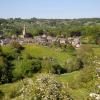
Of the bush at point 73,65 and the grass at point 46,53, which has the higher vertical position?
the bush at point 73,65

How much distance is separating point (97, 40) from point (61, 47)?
19099mm

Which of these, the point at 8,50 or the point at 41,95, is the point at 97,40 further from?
the point at 41,95

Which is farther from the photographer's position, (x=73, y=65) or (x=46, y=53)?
(x=46, y=53)

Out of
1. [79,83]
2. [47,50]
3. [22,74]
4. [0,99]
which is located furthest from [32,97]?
[47,50]

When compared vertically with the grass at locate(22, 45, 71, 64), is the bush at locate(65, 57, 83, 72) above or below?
above

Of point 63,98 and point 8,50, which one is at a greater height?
point 63,98

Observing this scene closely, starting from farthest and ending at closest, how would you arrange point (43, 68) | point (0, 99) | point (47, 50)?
point (47, 50), point (43, 68), point (0, 99)

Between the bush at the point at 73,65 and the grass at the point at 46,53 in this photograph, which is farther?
the grass at the point at 46,53

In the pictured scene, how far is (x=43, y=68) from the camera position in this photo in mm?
47812

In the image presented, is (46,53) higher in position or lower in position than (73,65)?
lower

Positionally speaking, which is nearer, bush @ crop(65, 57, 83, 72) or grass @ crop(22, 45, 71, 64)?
bush @ crop(65, 57, 83, 72)

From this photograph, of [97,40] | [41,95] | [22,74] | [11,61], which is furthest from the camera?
[97,40]

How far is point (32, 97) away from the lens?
1113cm

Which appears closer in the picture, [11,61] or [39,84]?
[39,84]
